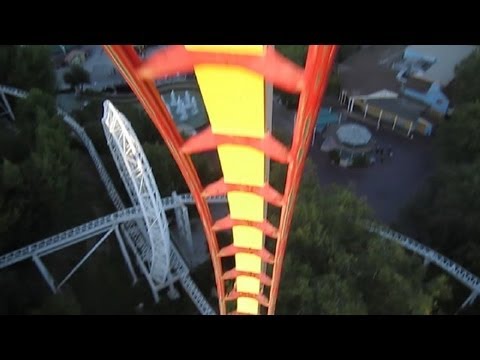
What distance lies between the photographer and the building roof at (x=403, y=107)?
14550mm

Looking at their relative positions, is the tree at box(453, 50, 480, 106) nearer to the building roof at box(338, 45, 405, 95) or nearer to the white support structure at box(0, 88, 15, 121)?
the building roof at box(338, 45, 405, 95)

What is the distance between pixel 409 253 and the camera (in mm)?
10859

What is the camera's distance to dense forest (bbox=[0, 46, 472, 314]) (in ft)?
30.1

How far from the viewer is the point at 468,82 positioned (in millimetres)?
14078

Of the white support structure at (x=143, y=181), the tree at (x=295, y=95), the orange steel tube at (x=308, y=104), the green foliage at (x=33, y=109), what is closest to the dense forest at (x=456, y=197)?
the tree at (x=295, y=95)

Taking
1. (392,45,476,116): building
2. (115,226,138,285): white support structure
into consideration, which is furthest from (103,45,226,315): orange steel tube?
(392,45,476,116): building

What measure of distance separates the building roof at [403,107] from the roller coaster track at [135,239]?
7689mm

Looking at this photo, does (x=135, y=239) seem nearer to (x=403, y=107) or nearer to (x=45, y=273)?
(x=45, y=273)

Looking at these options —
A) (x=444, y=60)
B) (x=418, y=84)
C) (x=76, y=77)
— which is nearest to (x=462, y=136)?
(x=418, y=84)

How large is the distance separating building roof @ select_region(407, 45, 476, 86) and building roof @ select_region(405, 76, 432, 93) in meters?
0.53

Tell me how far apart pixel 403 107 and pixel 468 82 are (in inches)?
73.0

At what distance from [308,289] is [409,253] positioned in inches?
124

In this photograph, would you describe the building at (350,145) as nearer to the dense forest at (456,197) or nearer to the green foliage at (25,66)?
the dense forest at (456,197)
